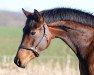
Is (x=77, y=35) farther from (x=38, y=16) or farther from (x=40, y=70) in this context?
(x=40, y=70)

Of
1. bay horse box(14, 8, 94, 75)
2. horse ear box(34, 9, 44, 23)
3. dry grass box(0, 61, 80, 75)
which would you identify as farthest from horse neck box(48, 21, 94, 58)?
dry grass box(0, 61, 80, 75)

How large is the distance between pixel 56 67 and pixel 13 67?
1221mm

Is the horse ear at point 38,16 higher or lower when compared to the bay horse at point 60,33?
higher

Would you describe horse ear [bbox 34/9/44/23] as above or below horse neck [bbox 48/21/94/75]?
above

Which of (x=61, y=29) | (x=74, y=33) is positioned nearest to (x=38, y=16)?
(x=61, y=29)

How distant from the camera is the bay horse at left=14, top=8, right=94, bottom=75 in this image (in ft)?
21.4

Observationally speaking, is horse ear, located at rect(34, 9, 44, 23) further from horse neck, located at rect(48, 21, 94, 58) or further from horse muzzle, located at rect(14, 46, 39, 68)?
horse muzzle, located at rect(14, 46, 39, 68)

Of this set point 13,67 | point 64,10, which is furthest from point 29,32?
point 13,67

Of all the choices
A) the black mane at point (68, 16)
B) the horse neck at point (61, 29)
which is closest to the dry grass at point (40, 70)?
the horse neck at point (61, 29)

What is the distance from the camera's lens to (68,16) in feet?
21.8

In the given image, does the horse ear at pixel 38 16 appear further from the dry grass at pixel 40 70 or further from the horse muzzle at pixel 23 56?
the dry grass at pixel 40 70

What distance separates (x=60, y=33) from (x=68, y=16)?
332 mm

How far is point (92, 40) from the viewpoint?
6.61 meters

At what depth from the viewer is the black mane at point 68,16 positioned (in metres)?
6.64
